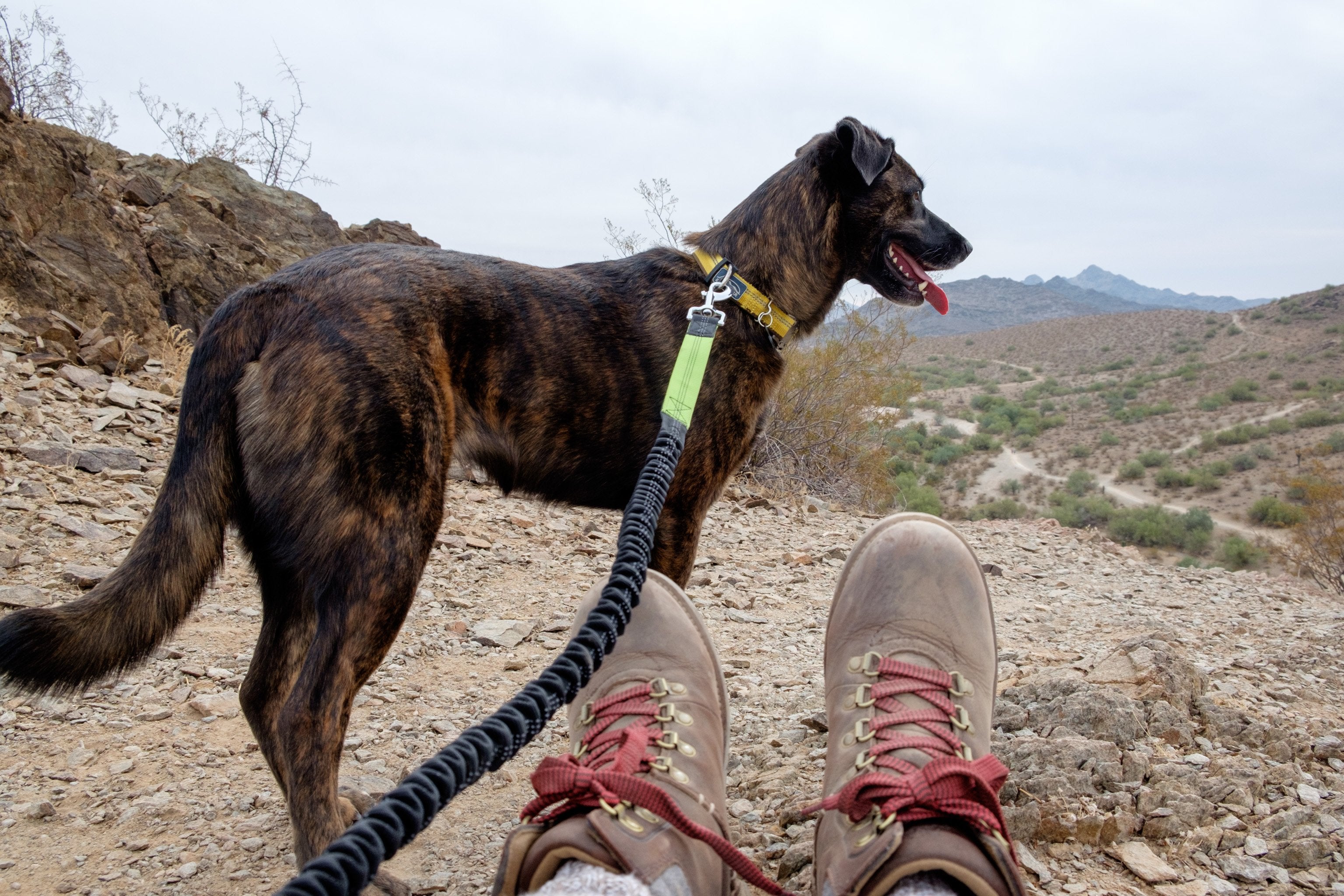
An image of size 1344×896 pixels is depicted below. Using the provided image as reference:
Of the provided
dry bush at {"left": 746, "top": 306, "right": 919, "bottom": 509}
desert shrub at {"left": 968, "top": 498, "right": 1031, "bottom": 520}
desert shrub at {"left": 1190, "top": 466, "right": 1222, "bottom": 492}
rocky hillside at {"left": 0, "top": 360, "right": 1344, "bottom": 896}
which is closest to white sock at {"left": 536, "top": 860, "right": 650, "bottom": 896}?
rocky hillside at {"left": 0, "top": 360, "right": 1344, "bottom": 896}

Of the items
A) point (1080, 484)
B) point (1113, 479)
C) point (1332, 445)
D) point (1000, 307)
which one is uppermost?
point (1000, 307)

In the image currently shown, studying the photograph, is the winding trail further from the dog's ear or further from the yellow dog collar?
the yellow dog collar

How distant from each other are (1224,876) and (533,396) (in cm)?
212

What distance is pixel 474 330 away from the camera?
7.86ft

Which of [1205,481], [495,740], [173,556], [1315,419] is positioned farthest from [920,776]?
[1315,419]

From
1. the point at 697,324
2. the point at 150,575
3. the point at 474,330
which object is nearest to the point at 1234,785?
the point at 697,324

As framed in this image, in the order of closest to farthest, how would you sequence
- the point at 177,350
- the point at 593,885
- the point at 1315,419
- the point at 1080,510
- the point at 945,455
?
the point at 593,885, the point at 177,350, the point at 1080,510, the point at 1315,419, the point at 945,455

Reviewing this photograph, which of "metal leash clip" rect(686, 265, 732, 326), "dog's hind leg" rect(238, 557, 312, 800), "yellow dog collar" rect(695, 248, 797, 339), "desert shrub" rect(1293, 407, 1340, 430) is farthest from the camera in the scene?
"desert shrub" rect(1293, 407, 1340, 430)

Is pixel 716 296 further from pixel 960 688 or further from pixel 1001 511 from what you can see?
pixel 1001 511

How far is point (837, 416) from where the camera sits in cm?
967

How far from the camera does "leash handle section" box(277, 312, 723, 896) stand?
861mm

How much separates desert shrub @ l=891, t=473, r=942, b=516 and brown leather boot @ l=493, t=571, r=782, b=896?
8731mm

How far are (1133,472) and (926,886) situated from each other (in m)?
31.9

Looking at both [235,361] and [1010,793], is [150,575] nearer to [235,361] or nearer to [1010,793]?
[235,361]
